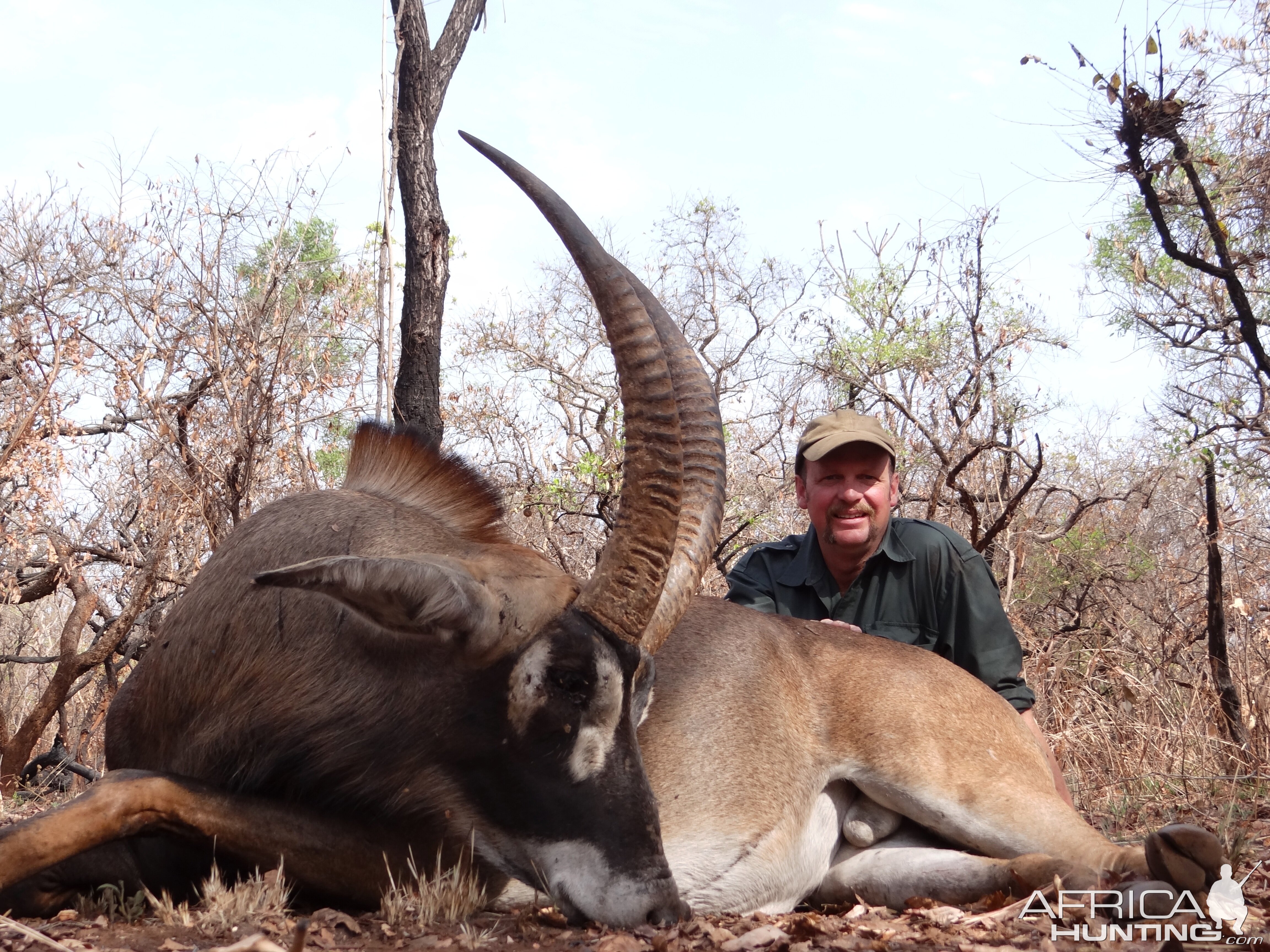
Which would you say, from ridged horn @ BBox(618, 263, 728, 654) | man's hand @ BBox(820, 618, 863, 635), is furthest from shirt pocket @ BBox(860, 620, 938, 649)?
ridged horn @ BBox(618, 263, 728, 654)

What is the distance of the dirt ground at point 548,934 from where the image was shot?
3.17 m

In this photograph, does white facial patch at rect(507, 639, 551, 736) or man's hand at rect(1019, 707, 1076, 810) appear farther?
man's hand at rect(1019, 707, 1076, 810)

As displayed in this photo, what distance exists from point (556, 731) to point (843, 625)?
7.17ft

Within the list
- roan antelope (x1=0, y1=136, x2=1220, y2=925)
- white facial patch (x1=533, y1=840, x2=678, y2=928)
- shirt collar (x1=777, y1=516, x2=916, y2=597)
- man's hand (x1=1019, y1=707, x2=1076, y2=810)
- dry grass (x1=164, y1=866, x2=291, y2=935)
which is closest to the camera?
dry grass (x1=164, y1=866, x2=291, y2=935)

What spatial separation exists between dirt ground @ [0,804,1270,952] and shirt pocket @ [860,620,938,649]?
2.28 m

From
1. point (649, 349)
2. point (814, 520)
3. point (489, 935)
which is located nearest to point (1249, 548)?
point (814, 520)

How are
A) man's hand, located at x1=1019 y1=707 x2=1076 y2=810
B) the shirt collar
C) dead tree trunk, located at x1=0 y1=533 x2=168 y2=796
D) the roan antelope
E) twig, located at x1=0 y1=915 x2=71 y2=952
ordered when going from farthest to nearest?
dead tree trunk, located at x1=0 y1=533 x2=168 y2=796 < the shirt collar < man's hand, located at x1=1019 y1=707 x2=1076 y2=810 < the roan antelope < twig, located at x1=0 y1=915 x2=71 y2=952

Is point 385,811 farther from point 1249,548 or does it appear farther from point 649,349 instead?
point 1249,548

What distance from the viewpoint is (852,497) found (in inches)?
245

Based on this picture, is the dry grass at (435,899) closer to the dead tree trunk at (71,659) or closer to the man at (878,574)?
the man at (878,574)

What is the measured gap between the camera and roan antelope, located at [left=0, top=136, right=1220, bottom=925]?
3.75 metres

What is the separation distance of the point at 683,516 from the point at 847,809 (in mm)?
1429

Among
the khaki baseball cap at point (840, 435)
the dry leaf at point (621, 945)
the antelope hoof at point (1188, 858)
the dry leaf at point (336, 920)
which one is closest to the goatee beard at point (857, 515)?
the khaki baseball cap at point (840, 435)

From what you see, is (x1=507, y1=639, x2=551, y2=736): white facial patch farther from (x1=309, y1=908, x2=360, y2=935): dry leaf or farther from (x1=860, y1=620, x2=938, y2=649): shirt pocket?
(x1=860, y1=620, x2=938, y2=649): shirt pocket
